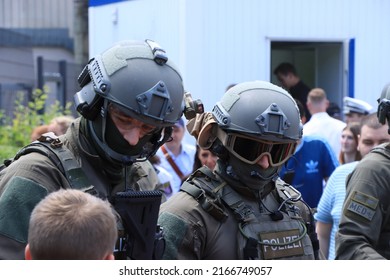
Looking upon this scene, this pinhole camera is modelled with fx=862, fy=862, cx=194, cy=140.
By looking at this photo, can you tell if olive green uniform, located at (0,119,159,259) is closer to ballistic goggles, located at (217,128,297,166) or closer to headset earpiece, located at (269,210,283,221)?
ballistic goggles, located at (217,128,297,166)

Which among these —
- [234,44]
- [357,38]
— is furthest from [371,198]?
[357,38]

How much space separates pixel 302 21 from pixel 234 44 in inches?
38.9

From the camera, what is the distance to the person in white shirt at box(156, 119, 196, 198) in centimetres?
739

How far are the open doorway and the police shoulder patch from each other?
6320mm

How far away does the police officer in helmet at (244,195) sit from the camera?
3.61m

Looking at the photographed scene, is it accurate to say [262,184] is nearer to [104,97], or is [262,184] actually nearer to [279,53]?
[104,97]

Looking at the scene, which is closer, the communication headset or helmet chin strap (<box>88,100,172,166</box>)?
helmet chin strap (<box>88,100,172,166</box>)

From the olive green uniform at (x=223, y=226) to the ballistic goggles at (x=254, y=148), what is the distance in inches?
6.0

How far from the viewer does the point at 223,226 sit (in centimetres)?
367

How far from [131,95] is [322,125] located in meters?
5.82

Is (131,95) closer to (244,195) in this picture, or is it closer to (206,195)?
(206,195)

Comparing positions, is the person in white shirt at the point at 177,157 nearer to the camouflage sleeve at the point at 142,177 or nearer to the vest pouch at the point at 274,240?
the camouflage sleeve at the point at 142,177

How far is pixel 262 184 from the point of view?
3.84 metres

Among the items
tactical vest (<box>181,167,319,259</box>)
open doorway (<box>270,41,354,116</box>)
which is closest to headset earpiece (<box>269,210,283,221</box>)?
tactical vest (<box>181,167,319,259</box>)
